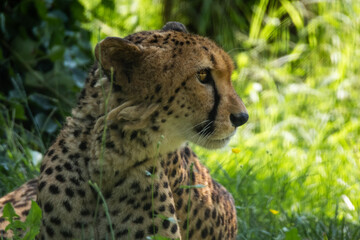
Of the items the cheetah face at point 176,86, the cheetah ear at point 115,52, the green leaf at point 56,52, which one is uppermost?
the green leaf at point 56,52

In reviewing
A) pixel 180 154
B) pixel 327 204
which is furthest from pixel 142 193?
pixel 327 204

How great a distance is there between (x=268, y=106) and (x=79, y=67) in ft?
5.82

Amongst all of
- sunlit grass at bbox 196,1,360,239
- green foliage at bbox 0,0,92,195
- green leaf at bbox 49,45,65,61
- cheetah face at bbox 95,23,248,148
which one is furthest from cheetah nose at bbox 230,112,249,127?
green leaf at bbox 49,45,65,61

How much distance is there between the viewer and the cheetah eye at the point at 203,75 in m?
1.90

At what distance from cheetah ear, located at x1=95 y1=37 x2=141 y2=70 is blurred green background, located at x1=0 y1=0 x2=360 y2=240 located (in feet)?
0.17

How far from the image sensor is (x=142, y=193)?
6.33ft

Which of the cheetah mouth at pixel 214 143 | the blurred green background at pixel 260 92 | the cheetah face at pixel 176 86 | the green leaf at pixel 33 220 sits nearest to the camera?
the green leaf at pixel 33 220

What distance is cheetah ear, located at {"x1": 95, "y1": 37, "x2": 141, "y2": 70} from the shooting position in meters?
1.79

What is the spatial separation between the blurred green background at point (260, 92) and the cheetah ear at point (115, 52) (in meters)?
0.05

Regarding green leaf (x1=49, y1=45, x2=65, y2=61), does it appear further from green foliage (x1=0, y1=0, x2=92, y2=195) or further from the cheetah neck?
the cheetah neck

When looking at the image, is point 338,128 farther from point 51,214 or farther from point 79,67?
point 51,214

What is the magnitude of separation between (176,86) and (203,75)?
3.7 inches

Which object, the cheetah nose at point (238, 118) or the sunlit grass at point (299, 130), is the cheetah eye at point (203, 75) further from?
the sunlit grass at point (299, 130)

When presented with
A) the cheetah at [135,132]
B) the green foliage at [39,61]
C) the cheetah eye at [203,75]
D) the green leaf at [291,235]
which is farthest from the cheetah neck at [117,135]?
the green foliage at [39,61]
